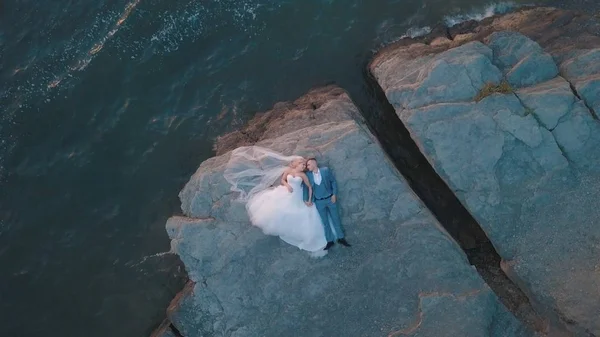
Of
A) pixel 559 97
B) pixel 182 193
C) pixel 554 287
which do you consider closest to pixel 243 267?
pixel 182 193

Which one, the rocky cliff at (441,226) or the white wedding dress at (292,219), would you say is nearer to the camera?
the rocky cliff at (441,226)

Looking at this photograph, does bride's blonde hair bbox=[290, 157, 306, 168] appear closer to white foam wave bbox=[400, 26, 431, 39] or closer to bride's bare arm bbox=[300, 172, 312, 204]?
bride's bare arm bbox=[300, 172, 312, 204]

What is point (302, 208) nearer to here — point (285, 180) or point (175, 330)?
point (285, 180)

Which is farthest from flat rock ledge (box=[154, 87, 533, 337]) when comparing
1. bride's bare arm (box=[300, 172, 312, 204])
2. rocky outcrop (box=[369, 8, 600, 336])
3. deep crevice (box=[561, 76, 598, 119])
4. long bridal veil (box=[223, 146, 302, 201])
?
deep crevice (box=[561, 76, 598, 119])

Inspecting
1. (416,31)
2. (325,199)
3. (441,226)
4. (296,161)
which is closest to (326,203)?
(325,199)

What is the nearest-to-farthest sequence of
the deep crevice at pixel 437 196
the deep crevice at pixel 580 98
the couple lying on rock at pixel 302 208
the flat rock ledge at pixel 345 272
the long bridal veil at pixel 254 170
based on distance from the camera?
the flat rock ledge at pixel 345 272 < the deep crevice at pixel 437 196 < the couple lying on rock at pixel 302 208 < the deep crevice at pixel 580 98 < the long bridal veil at pixel 254 170

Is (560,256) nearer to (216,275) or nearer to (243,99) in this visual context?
(216,275)

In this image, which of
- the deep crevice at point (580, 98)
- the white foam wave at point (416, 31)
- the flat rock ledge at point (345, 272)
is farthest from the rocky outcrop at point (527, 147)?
the white foam wave at point (416, 31)

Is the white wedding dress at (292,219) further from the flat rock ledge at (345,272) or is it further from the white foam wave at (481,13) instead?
the white foam wave at (481,13)
